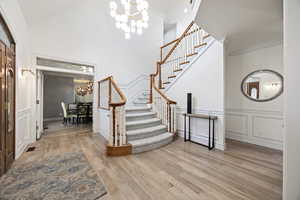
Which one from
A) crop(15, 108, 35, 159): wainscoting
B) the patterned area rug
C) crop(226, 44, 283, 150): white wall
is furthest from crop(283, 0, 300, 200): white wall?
crop(15, 108, 35, 159): wainscoting

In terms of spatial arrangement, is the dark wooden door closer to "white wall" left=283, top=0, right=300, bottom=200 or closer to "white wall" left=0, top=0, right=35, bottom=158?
"white wall" left=0, top=0, right=35, bottom=158

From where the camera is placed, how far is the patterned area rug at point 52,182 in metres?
1.53

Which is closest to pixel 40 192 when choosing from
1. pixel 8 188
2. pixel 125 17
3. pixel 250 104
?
pixel 8 188

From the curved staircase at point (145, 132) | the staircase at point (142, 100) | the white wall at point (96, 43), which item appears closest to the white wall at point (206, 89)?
the curved staircase at point (145, 132)

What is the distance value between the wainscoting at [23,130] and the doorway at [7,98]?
0.81 feet

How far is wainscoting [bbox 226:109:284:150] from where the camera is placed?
3012 millimetres

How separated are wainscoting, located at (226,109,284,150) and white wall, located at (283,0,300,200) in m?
2.23

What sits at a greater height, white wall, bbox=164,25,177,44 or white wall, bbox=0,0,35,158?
white wall, bbox=164,25,177,44

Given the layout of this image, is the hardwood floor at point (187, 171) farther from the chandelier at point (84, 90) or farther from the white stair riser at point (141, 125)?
the chandelier at point (84, 90)

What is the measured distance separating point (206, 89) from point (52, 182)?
3574 mm

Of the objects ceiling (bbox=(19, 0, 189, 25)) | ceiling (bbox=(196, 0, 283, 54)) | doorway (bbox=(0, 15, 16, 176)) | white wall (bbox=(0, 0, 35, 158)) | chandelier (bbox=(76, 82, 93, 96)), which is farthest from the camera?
chandelier (bbox=(76, 82, 93, 96))

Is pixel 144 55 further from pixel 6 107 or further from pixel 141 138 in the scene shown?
pixel 6 107

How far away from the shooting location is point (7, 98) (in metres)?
2.08

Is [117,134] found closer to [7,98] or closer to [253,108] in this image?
[7,98]
